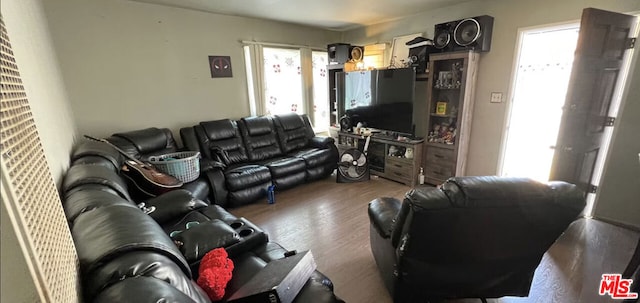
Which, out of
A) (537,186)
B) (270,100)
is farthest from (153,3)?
(537,186)

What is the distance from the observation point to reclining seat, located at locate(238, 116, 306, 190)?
11.3 feet

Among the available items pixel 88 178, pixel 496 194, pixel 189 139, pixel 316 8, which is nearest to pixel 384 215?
pixel 496 194

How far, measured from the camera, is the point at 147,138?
118 inches

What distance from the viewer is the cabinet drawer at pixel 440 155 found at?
339 cm

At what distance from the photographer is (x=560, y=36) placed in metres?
3.17

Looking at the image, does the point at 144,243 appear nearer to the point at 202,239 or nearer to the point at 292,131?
the point at 202,239

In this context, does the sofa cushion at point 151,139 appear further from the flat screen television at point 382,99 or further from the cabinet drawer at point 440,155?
the cabinet drawer at point 440,155

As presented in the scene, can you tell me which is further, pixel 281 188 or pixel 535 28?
pixel 281 188

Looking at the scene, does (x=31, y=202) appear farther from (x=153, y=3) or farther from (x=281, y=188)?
(x=153, y=3)

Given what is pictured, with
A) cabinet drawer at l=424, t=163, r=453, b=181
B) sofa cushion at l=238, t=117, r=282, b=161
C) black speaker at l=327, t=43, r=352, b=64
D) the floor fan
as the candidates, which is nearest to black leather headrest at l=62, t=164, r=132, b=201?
sofa cushion at l=238, t=117, r=282, b=161

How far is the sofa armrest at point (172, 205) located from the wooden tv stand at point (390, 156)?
2.61m

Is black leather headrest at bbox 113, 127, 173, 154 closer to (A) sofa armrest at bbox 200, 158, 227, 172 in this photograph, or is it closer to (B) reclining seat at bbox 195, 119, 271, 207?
(B) reclining seat at bbox 195, 119, 271, 207

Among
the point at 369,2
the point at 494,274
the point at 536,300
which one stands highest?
the point at 369,2

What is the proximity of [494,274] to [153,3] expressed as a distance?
417 centimetres
